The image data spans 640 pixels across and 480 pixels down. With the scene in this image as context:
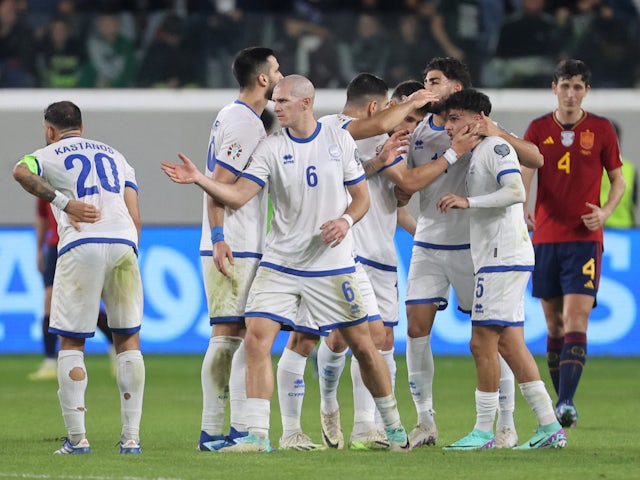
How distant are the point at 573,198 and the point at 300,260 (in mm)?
2902

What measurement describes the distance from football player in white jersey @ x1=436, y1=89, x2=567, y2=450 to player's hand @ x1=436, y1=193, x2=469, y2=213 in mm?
18

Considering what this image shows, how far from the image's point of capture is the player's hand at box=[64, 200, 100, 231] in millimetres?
7852

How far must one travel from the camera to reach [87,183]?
315 inches

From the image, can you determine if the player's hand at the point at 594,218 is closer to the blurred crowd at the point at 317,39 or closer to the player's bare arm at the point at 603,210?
the player's bare arm at the point at 603,210

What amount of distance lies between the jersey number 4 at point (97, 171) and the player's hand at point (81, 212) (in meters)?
0.11

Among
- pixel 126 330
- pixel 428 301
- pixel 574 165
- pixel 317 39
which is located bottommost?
pixel 126 330

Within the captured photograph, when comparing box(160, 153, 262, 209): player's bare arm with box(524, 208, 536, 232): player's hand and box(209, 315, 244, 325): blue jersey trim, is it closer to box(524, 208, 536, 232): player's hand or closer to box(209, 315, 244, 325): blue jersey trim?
box(209, 315, 244, 325): blue jersey trim

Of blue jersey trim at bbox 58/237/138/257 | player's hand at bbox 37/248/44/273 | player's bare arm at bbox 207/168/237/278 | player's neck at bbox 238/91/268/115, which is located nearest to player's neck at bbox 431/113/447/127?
player's neck at bbox 238/91/268/115

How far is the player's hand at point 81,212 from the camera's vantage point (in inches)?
309

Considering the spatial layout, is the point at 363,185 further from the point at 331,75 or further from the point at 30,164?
the point at 331,75

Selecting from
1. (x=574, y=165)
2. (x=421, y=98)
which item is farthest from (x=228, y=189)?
(x=574, y=165)

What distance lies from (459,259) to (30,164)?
2609 millimetres

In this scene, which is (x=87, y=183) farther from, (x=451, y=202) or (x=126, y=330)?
(x=451, y=202)

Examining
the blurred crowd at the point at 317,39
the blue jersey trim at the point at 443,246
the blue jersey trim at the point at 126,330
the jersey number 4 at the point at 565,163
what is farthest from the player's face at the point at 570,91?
the blurred crowd at the point at 317,39
